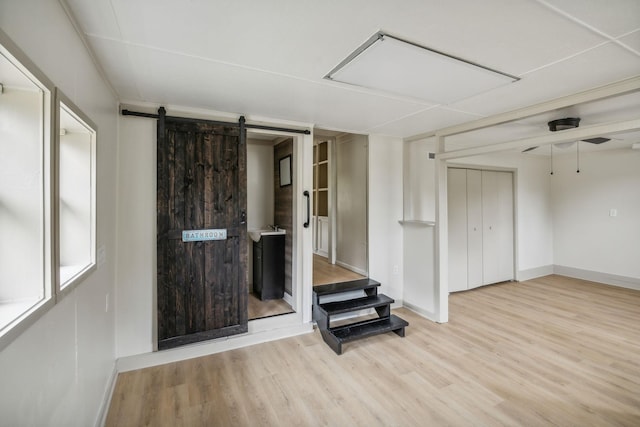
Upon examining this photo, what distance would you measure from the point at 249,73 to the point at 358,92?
0.88 metres

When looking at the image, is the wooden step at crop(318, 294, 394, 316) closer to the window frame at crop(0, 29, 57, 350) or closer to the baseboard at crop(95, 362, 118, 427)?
the baseboard at crop(95, 362, 118, 427)

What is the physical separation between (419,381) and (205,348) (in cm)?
193

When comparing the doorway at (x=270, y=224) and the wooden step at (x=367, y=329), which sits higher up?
the doorway at (x=270, y=224)

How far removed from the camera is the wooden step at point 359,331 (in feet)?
9.34

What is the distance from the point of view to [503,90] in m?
2.33

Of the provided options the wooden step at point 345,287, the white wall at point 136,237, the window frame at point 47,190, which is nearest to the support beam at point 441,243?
the wooden step at point 345,287

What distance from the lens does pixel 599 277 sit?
5141 mm

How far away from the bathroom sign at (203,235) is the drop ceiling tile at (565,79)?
97.5 inches

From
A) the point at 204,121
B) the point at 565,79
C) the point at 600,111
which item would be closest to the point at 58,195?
the point at 204,121

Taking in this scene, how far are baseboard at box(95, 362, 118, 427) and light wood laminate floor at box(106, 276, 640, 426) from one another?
0.13 ft

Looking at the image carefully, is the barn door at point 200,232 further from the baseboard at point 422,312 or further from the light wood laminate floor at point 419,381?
the baseboard at point 422,312

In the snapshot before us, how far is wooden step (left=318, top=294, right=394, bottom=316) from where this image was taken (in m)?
3.14

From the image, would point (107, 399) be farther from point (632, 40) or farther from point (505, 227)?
point (505, 227)

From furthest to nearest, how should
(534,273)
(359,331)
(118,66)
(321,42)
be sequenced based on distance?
(534,273) → (359,331) → (118,66) → (321,42)
